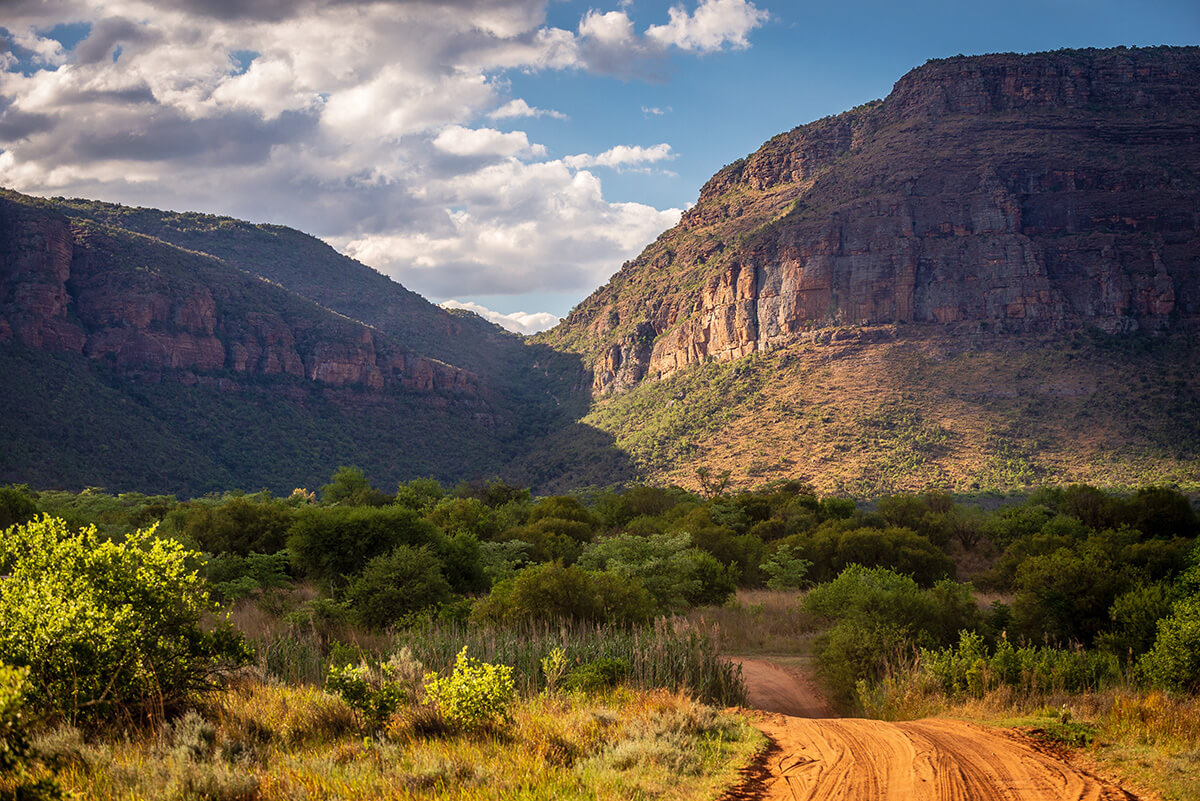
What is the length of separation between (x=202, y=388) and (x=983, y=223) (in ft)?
336

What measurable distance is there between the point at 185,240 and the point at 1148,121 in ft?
515

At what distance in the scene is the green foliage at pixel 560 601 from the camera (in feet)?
49.5

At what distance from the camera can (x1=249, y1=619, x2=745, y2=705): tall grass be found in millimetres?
10922

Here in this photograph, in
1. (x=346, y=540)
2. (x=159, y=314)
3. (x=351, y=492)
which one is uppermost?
(x=159, y=314)

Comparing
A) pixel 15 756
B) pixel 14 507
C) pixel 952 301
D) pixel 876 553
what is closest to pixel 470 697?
pixel 15 756

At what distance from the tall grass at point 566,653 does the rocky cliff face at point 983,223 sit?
287 ft

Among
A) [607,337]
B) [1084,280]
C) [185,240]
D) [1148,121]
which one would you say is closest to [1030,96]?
[1148,121]

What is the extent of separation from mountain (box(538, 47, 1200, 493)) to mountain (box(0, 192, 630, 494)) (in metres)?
18.9

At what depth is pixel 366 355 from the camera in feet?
357

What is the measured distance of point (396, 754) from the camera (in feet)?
23.1

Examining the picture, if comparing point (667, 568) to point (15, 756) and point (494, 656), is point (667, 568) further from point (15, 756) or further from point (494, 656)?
point (15, 756)

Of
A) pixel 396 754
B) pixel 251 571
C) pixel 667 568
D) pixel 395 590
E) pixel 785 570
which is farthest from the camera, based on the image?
pixel 785 570

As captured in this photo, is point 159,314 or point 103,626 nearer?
point 103,626

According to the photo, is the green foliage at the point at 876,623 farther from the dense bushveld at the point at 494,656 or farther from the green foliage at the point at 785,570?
the green foliage at the point at 785,570
